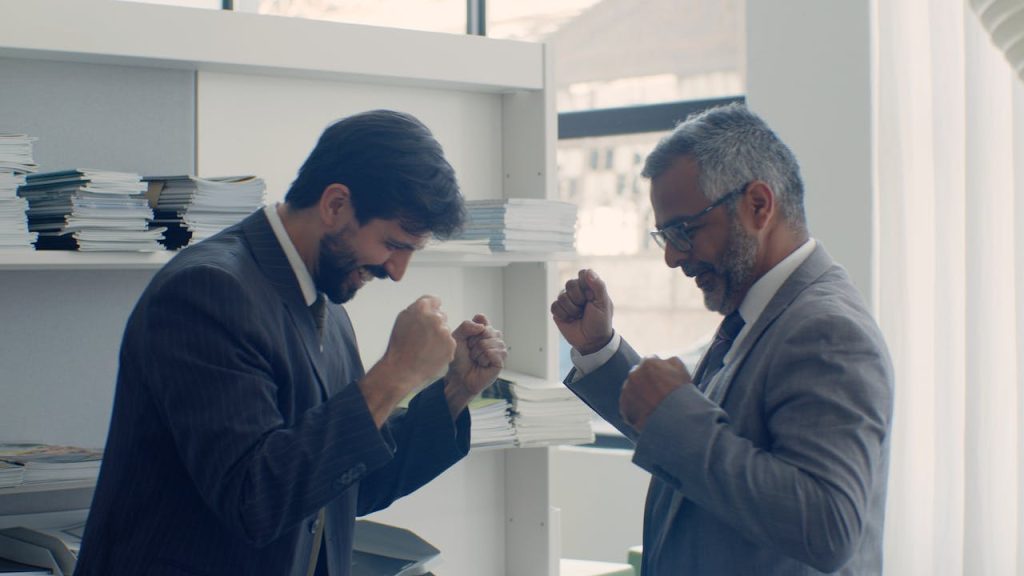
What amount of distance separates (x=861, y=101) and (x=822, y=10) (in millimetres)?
350

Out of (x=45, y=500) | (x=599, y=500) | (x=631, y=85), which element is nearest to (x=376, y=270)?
(x=45, y=500)

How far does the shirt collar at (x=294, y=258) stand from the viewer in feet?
4.92

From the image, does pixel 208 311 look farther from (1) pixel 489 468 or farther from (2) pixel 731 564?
(1) pixel 489 468

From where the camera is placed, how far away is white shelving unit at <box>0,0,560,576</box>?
6.82 feet

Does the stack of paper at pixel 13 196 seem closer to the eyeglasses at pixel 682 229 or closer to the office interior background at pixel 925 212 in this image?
the office interior background at pixel 925 212

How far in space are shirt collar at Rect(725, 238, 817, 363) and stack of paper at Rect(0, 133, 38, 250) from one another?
4.21 feet

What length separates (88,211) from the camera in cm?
191

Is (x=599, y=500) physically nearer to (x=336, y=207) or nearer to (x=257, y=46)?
(x=257, y=46)

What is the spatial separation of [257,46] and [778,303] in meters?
1.29

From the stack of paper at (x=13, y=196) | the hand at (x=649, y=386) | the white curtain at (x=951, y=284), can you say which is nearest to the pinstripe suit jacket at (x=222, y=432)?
the hand at (x=649, y=386)

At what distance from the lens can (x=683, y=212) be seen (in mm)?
1578

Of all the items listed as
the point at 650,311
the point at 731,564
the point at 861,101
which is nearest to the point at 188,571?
the point at 731,564

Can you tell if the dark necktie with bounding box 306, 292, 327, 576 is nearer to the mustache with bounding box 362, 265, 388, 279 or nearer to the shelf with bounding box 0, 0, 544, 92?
the mustache with bounding box 362, 265, 388, 279

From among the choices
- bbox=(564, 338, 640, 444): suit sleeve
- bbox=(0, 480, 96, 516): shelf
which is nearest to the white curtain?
bbox=(564, 338, 640, 444): suit sleeve
